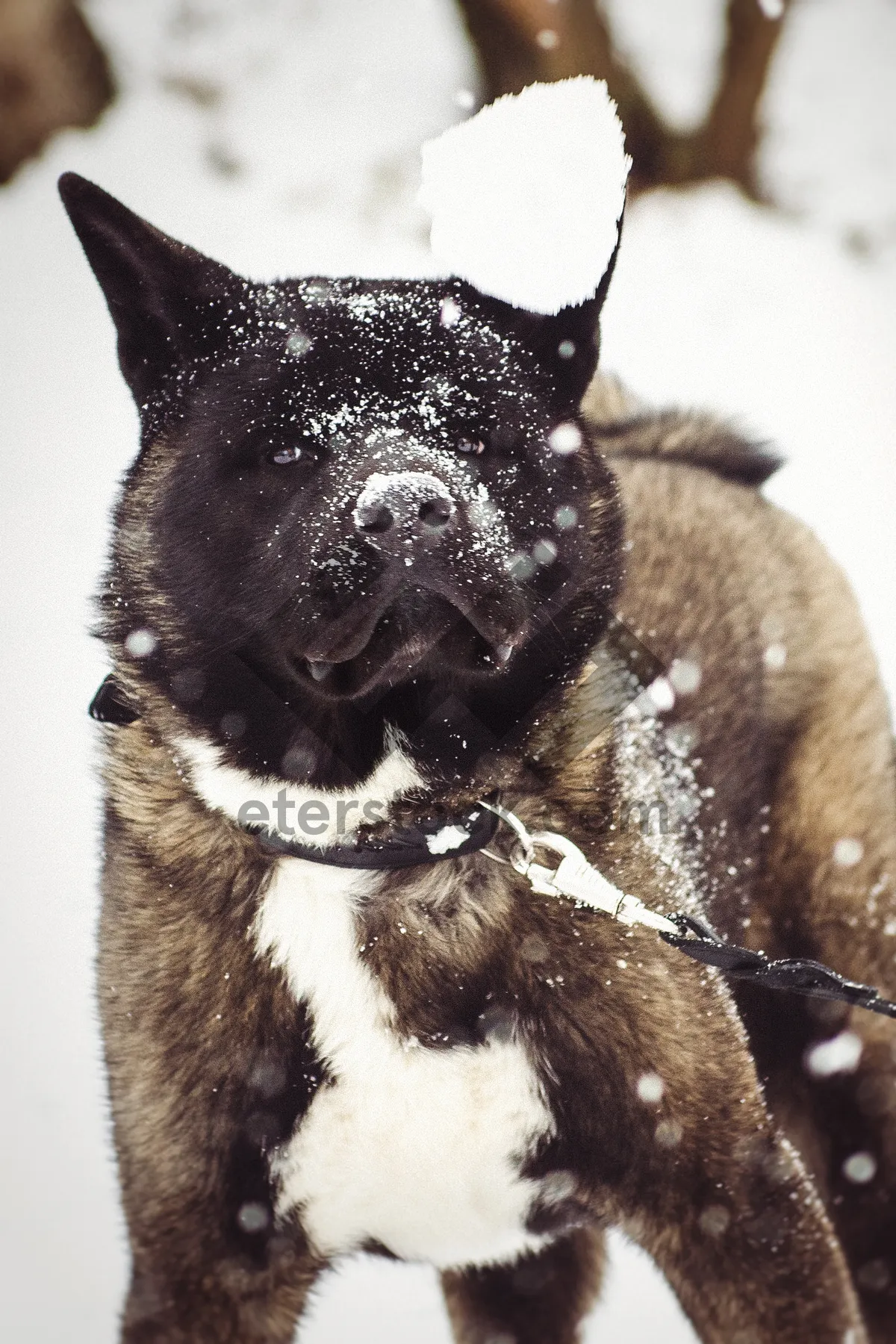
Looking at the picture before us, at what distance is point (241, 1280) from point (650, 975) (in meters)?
0.92

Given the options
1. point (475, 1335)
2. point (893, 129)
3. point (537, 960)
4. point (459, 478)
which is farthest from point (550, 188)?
point (475, 1335)

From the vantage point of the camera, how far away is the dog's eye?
1.53 m

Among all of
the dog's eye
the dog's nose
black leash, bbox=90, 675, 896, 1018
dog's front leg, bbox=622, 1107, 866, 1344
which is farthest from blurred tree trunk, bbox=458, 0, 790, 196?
dog's front leg, bbox=622, 1107, 866, 1344

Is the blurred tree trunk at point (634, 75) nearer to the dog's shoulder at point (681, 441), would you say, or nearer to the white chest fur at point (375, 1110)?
the dog's shoulder at point (681, 441)

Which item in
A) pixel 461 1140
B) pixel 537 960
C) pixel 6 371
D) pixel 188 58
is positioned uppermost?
pixel 188 58

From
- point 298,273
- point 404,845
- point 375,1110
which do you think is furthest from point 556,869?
point 298,273

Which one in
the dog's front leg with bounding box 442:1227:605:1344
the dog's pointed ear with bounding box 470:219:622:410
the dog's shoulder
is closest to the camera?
the dog's pointed ear with bounding box 470:219:622:410

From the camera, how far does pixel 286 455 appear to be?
5.07ft

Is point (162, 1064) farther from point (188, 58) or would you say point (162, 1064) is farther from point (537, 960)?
point (188, 58)

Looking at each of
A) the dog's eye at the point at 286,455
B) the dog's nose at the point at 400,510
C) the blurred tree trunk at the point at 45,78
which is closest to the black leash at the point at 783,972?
the dog's nose at the point at 400,510

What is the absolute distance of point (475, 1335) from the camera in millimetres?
2400

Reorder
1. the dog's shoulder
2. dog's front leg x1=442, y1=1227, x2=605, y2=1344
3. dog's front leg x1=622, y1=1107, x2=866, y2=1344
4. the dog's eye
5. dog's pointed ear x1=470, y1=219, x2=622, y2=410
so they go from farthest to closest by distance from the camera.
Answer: the dog's shoulder → dog's front leg x1=442, y1=1227, x2=605, y2=1344 → dog's pointed ear x1=470, y1=219, x2=622, y2=410 → dog's front leg x1=622, y1=1107, x2=866, y2=1344 → the dog's eye

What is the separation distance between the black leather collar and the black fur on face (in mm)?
116

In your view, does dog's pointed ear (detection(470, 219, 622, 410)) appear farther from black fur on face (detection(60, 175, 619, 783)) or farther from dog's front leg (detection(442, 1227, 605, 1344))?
dog's front leg (detection(442, 1227, 605, 1344))
